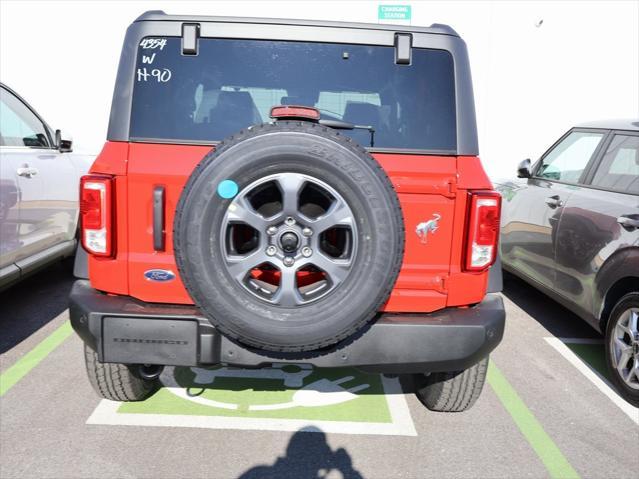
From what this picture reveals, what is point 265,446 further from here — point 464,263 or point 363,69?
point 363,69

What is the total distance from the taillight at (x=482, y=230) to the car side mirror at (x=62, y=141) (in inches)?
155

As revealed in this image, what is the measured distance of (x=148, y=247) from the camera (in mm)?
2576

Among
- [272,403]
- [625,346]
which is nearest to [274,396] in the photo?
[272,403]

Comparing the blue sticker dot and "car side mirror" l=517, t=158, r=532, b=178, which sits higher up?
"car side mirror" l=517, t=158, r=532, b=178

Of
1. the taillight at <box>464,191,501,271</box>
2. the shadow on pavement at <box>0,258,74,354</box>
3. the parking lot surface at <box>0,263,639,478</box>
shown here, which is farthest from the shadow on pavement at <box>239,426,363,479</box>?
the shadow on pavement at <box>0,258,74,354</box>

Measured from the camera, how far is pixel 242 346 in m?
2.45

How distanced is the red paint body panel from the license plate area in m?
0.18

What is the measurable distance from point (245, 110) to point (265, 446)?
5.47 ft

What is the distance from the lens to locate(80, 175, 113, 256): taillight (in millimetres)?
2504

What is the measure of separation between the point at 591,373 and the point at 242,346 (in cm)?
283

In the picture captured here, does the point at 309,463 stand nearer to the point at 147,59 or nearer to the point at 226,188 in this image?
the point at 226,188

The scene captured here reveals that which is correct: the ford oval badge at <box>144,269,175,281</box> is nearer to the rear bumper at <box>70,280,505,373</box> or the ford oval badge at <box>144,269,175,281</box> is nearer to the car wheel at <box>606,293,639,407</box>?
the rear bumper at <box>70,280,505,373</box>

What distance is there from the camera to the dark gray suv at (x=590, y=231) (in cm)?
365

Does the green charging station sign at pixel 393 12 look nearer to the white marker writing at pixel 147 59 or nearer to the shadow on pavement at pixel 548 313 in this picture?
the shadow on pavement at pixel 548 313
